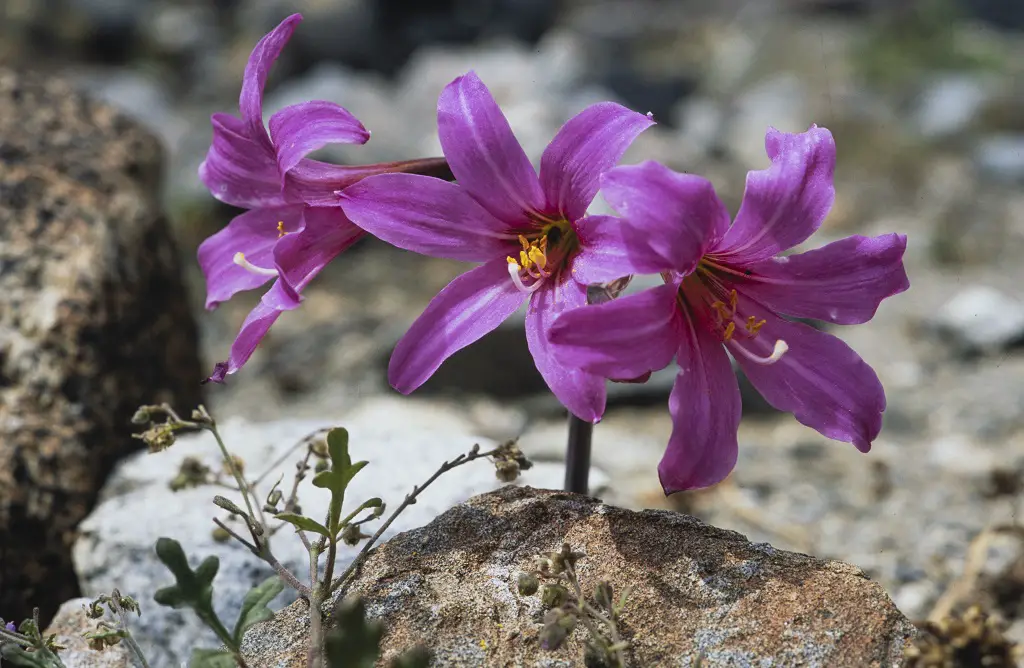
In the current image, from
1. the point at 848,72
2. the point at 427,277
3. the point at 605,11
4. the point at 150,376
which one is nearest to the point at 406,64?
the point at 605,11

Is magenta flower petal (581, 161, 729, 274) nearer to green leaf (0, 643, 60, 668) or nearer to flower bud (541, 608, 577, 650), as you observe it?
flower bud (541, 608, 577, 650)

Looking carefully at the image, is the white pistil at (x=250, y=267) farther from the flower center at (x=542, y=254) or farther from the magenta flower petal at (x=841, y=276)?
the magenta flower petal at (x=841, y=276)

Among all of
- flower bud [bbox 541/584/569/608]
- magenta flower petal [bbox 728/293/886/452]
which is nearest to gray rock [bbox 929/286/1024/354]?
magenta flower petal [bbox 728/293/886/452]

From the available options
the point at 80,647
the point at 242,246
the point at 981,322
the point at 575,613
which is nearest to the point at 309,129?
the point at 242,246

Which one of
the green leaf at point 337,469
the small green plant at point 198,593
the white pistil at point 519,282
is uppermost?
the white pistil at point 519,282

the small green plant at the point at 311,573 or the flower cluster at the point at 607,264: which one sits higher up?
the flower cluster at the point at 607,264

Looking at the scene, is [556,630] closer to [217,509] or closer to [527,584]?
[527,584]

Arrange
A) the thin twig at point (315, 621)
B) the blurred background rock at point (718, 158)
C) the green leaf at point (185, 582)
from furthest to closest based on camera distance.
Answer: the blurred background rock at point (718, 158) → the thin twig at point (315, 621) → the green leaf at point (185, 582)

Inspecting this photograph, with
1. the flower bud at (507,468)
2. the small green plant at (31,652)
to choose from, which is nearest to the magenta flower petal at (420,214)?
the flower bud at (507,468)

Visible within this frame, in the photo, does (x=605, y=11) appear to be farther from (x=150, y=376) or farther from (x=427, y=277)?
(x=150, y=376)
